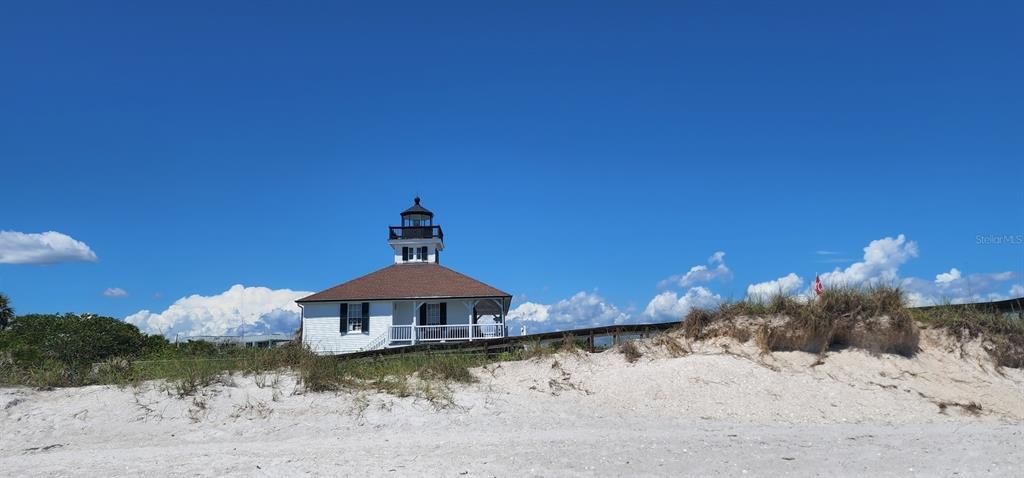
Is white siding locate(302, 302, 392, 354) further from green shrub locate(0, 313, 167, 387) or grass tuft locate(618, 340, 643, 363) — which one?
grass tuft locate(618, 340, 643, 363)

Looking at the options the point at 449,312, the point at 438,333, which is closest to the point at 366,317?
the point at 438,333

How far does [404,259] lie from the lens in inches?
1834

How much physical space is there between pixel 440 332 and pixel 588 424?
23862mm

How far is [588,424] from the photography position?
39.4ft

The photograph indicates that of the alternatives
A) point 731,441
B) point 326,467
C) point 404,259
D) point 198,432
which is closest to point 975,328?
point 731,441

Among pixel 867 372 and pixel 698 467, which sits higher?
pixel 867 372

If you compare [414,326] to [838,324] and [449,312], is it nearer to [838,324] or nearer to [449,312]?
[449,312]

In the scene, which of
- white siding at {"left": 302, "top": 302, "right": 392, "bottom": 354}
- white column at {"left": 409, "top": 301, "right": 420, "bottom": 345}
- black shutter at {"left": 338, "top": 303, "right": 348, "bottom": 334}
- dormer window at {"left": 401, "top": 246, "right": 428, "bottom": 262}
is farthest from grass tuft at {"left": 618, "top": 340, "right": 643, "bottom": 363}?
dormer window at {"left": 401, "top": 246, "right": 428, "bottom": 262}

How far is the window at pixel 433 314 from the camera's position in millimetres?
37250

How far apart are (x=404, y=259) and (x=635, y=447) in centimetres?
3773

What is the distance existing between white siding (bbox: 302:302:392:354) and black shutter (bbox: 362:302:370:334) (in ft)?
0.52

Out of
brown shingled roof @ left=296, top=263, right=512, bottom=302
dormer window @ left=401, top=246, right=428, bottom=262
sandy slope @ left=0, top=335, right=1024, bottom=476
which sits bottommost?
sandy slope @ left=0, top=335, right=1024, bottom=476

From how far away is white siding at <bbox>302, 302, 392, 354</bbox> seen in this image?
3566 cm

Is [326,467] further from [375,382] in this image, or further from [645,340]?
[645,340]
